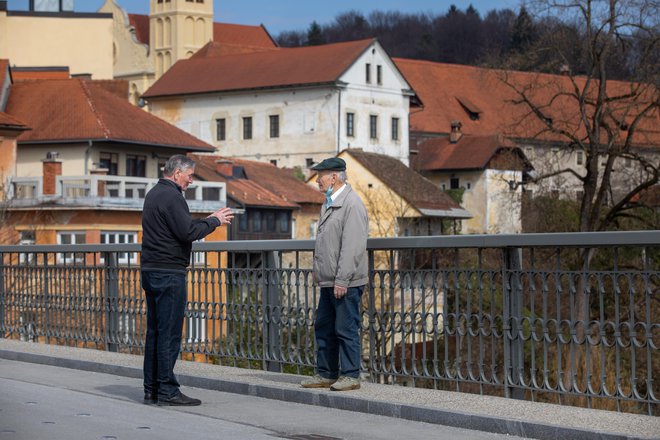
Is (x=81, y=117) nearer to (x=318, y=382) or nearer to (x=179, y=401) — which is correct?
(x=318, y=382)

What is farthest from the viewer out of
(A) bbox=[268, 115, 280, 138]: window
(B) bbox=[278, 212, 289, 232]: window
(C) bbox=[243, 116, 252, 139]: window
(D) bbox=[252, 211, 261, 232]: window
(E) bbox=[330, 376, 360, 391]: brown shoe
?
(C) bbox=[243, 116, 252, 139]: window

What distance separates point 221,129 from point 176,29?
123 ft

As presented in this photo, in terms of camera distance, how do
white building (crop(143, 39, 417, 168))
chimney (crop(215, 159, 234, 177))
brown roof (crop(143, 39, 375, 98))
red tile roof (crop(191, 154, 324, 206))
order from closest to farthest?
red tile roof (crop(191, 154, 324, 206))
chimney (crop(215, 159, 234, 177))
white building (crop(143, 39, 417, 168))
brown roof (crop(143, 39, 375, 98))

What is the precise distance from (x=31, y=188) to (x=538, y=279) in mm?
52488

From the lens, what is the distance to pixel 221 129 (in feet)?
323

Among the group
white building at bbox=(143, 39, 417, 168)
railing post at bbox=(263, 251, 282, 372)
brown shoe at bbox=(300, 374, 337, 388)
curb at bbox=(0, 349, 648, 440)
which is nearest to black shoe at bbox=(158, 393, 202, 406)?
curb at bbox=(0, 349, 648, 440)

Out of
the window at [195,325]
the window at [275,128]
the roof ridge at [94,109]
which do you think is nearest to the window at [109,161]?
the roof ridge at [94,109]

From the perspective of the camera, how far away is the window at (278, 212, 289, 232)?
7438 cm

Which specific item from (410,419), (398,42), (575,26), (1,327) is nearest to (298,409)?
(410,419)

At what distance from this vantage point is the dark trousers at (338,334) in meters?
11.0

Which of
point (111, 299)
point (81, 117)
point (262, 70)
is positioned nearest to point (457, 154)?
point (262, 70)

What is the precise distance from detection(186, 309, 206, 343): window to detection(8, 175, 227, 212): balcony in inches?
1711

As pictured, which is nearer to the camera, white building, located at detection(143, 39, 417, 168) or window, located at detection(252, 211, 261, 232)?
window, located at detection(252, 211, 261, 232)

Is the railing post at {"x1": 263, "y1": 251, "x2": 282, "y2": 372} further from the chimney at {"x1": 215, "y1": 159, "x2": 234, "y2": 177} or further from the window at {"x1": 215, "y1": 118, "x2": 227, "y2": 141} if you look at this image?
the window at {"x1": 215, "y1": 118, "x2": 227, "y2": 141}
